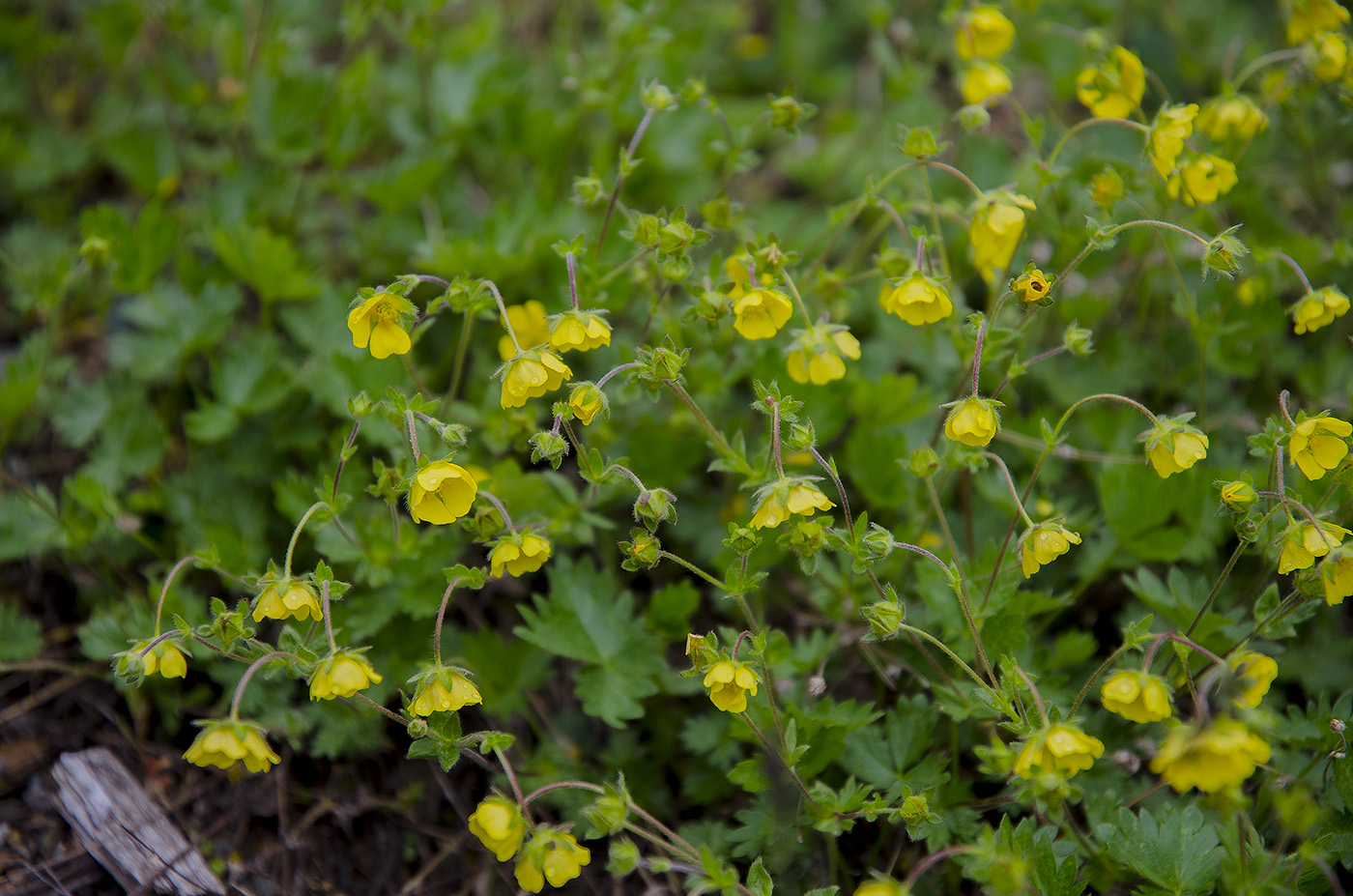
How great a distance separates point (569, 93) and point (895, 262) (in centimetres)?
186

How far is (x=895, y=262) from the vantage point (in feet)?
7.91

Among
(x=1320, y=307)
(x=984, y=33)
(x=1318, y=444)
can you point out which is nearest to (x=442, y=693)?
(x=1318, y=444)

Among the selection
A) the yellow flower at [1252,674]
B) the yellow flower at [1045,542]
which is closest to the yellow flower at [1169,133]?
the yellow flower at [1045,542]

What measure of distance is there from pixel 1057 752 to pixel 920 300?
3.20 ft

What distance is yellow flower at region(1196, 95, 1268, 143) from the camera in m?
2.51

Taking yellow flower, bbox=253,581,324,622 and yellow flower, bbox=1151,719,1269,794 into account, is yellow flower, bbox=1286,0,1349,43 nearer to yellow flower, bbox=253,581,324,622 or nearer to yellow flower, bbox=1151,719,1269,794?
yellow flower, bbox=1151,719,1269,794

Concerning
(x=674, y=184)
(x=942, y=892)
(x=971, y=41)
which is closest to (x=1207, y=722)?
(x=942, y=892)

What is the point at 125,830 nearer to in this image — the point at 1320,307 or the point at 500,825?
the point at 500,825

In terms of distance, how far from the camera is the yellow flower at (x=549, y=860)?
73.9 inches

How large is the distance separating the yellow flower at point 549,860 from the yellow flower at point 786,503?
29.1 inches

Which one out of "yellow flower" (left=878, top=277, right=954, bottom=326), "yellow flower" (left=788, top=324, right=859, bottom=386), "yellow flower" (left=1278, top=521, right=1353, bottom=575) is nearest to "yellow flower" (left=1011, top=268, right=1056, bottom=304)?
"yellow flower" (left=878, top=277, right=954, bottom=326)

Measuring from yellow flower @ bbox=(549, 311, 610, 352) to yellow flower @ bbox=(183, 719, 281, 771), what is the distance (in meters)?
0.99

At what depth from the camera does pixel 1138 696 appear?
1805 millimetres

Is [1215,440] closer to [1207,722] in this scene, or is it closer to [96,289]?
[1207,722]
